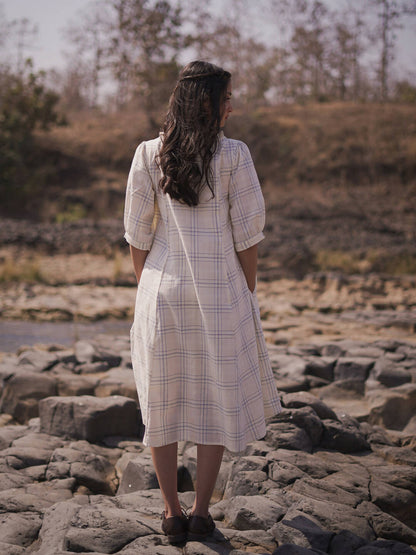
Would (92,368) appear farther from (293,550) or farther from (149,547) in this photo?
(293,550)

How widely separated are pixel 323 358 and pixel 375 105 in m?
22.4

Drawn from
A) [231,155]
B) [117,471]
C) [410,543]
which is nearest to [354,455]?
[410,543]

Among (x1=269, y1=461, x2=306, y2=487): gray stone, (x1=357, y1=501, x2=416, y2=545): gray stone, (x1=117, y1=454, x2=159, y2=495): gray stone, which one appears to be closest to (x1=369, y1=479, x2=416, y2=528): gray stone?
(x1=357, y1=501, x2=416, y2=545): gray stone

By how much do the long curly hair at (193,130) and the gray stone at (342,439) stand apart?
6.75 ft

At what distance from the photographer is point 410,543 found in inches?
104

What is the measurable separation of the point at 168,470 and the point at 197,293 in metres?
0.73

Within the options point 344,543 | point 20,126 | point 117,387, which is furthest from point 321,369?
point 20,126

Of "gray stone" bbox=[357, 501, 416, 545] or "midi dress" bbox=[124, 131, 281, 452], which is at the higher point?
"midi dress" bbox=[124, 131, 281, 452]

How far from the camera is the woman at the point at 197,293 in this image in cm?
222

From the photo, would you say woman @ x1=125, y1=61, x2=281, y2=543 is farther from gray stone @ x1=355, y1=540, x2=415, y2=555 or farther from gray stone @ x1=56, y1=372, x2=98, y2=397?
gray stone @ x1=56, y1=372, x2=98, y2=397

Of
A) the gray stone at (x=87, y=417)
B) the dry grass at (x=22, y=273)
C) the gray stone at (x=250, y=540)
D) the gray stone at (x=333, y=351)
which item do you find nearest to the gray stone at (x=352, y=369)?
the gray stone at (x=333, y=351)

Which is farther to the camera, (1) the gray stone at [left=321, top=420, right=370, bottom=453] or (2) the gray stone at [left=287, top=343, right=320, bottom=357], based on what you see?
(2) the gray stone at [left=287, top=343, right=320, bottom=357]

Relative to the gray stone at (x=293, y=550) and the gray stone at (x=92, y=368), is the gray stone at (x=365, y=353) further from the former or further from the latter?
the gray stone at (x=293, y=550)

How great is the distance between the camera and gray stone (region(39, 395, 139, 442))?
158 inches
